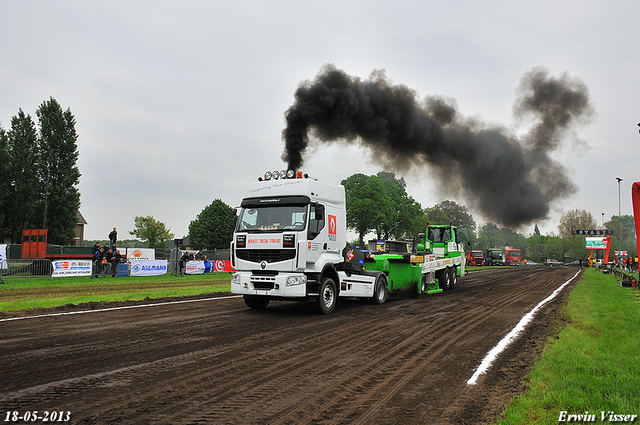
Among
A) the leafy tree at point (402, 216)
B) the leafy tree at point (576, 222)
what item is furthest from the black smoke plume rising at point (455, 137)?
the leafy tree at point (576, 222)

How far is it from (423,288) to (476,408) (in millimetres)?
12584

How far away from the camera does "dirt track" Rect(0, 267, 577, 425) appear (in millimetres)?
4070

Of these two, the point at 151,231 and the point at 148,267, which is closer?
the point at 148,267

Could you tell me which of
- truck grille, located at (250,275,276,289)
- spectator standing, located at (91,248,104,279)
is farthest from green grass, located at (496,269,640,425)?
spectator standing, located at (91,248,104,279)

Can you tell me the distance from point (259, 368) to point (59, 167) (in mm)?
53464

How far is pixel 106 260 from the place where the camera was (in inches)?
922

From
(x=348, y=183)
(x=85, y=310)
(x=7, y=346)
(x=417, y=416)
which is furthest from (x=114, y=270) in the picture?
(x=348, y=183)

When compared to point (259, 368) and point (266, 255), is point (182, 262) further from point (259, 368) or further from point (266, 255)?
point (259, 368)

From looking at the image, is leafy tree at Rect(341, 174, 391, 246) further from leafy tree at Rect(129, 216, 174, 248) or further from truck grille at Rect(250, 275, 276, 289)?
truck grille at Rect(250, 275, 276, 289)

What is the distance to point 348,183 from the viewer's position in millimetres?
64750

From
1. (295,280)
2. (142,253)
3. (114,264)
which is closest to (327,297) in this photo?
(295,280)

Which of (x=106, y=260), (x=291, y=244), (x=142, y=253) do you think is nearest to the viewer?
(x=291, y=244)

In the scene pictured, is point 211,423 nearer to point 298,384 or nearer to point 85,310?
point 298,384

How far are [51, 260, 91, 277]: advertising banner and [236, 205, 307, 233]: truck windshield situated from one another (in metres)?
17.3
